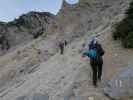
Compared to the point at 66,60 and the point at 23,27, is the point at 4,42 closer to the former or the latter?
the point at 23,27

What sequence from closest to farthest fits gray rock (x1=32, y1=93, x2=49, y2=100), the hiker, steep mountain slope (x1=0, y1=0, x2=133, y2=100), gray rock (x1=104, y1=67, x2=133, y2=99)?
gray rock (x1=104, y1=67, x2=133, y2=99) → the hiker → gray rock (x1=32, y1=93, x2=49, y2=100) → steep mountain slope (x1=0, y1=0, x2=133, y2=100)

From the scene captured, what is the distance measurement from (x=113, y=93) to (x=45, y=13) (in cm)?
4362

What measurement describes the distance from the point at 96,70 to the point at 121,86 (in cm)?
105

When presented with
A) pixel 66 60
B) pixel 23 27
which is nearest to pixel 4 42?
pixel 23 27

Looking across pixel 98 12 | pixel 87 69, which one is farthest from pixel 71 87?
pixel 98 12

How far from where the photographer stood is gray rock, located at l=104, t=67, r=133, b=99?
1173 centimetres

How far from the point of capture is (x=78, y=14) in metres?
36.4

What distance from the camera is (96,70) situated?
12453mm

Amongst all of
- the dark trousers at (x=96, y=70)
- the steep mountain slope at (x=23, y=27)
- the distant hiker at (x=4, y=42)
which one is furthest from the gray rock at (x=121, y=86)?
the distant hiker at (x=4, y=42)

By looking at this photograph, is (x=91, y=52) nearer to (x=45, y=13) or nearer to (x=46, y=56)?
(x=46, y=56)

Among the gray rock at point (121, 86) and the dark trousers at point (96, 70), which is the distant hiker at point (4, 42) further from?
the gray rock at point (121, 86)

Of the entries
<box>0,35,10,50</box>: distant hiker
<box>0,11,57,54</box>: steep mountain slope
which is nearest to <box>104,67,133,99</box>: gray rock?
<box>0,11,57,54</box>: steep mountain slope

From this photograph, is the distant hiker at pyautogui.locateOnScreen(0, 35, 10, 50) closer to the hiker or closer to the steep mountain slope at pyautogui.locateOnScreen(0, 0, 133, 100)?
the steep mountain slope at pyautogui.locateOnScreen(0, 0, 133, 100)

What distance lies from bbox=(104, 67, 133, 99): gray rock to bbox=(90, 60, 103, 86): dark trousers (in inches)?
18.3
